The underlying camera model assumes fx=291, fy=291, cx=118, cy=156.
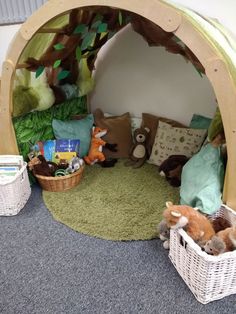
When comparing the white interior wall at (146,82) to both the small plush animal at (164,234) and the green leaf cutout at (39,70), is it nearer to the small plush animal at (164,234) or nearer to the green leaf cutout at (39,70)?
the green leaf cutout at (39,70)

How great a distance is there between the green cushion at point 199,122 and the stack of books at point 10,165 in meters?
1.22

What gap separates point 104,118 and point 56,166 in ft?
2.12

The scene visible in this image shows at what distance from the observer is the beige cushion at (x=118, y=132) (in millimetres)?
2338

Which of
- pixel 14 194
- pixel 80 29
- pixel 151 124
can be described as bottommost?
pixel 14 194

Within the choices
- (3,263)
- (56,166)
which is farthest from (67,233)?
(56,166)

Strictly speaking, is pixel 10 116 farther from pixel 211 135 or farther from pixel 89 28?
pixel 211 135

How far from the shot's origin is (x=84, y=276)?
1.32 metres

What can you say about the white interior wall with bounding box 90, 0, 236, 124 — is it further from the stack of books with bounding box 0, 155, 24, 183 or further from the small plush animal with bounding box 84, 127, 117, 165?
the stack of books with bounding box 0, 155, 24, 183

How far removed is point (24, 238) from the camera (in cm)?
156

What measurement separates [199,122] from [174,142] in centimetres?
23

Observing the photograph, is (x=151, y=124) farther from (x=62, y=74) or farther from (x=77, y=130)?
(x=62, y=74)

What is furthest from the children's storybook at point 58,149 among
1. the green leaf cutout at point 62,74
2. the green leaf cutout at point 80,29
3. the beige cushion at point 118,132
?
the green leaf cutout at point 80,29

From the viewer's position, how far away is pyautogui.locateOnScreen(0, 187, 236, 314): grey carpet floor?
1.17 meters

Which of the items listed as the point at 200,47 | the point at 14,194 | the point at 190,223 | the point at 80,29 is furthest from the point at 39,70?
the point at 190,223
